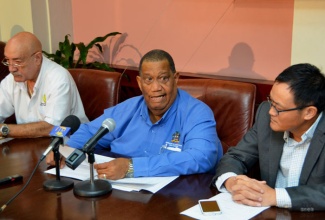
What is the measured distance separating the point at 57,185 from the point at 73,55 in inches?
106

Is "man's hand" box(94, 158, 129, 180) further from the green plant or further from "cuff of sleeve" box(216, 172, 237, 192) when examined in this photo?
the green plant

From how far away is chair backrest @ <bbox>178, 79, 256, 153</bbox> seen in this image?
2.49 m

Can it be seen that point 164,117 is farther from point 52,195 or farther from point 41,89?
point 41,89

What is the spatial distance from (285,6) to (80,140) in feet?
5.62

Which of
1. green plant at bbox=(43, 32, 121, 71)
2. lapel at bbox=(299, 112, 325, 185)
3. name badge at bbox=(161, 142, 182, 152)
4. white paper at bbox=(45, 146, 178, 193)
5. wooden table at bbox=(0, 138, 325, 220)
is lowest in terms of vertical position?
wooden table at bbox=(0, 138, 325, 220)

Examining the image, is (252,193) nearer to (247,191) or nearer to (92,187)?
(247,191)

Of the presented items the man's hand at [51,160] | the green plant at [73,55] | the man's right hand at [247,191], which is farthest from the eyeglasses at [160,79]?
the green plant at [73,55]

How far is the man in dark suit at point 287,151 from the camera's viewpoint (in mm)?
1644

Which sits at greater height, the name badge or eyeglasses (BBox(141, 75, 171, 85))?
eyeglasses (BBox(141, 75, 171, 85))

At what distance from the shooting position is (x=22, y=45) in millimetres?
2854

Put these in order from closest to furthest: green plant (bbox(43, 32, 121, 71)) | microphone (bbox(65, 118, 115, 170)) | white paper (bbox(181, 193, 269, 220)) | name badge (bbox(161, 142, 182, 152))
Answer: white paper (bbox(181, 193, 269, 220)) → microphone (bbox(65, 118, 115, 170)) → name badge (bbox(161, 142, 182, 152)) → green plant (bbox(43, 32, 121, 71))

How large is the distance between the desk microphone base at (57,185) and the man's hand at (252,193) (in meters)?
0.64

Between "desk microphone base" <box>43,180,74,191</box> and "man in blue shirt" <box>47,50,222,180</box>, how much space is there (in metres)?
0.13

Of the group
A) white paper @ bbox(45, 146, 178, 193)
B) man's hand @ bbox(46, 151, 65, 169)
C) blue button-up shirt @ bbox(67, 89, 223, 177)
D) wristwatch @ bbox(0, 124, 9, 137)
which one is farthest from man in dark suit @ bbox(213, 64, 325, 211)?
wristwatch @ bbox(0, 124, 9, 137)
